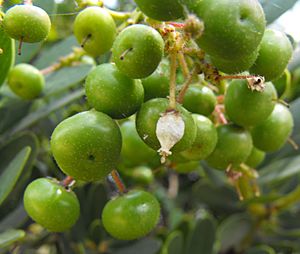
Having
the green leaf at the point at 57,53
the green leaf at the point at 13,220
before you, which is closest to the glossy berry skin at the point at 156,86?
the green leaf at the point at 13,220

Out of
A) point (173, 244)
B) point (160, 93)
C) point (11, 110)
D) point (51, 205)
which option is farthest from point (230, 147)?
point (11, 110)

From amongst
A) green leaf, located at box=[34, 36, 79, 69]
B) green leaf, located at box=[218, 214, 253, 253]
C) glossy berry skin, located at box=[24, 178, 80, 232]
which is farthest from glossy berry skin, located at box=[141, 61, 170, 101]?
green leaf, located at box=[218, 214, 253, 253]

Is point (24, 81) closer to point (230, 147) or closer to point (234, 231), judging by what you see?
point (230, 147)

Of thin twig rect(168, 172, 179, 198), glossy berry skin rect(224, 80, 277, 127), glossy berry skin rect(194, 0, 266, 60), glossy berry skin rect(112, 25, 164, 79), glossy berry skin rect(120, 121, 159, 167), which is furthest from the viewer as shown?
thin twig rect(168, 172, 179, 198)

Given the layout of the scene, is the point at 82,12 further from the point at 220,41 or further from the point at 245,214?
the point at 245,214

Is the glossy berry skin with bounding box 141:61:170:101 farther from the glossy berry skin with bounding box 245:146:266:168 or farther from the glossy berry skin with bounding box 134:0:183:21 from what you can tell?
the glossy berry skin with bounding box 245:146:266:168

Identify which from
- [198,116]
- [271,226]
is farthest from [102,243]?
[198,116]

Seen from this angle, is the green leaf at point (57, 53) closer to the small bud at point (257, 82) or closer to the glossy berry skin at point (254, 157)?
the glossy berry skin at point (254, 157)
